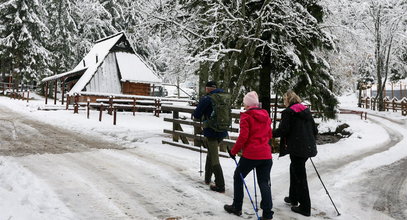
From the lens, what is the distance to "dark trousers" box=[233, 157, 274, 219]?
444 centimetres

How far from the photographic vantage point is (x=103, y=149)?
9.16m

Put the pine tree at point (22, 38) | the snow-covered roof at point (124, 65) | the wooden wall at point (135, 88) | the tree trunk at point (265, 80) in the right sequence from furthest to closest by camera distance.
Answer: the pine tree at point (22, 38) → the wooden wall at point (135, 88) → the snow-covered roof at point (124, 65) → the tree trunk at point (265, 80)

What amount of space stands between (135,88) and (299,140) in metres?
24.2

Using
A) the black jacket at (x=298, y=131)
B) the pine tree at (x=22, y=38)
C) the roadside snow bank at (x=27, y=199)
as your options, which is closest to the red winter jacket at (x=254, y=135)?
the black jacket at (x=298, y=131)

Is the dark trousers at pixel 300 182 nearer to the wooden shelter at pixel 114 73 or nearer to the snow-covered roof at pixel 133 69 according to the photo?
the wooden shelter at pixel 114 73

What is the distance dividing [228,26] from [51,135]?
721 centimetres

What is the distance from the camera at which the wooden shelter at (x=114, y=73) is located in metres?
25.3

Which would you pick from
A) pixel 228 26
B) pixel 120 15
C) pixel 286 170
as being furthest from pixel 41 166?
pixel 120 15

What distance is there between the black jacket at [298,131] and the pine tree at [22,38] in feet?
118

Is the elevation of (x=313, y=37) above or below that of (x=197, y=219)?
above

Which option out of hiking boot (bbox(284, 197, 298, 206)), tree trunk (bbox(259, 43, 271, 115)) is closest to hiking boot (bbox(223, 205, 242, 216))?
hiking boot (bbox(284, 197, 298, 206))

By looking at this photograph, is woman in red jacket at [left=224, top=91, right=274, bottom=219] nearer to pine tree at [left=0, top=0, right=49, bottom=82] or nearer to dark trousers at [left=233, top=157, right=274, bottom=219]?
dark trousers at [left=233, top=157, right=274, bottom=219]

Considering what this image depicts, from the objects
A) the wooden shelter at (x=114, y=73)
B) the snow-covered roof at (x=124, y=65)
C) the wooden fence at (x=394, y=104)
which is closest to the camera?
the wooden shelter at (x=114, y=73)

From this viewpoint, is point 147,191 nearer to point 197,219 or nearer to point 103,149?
point 197,219
